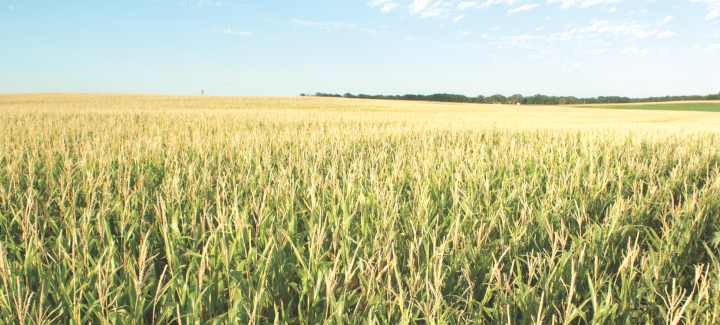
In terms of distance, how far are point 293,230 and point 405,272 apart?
0.52 m

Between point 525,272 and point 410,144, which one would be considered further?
point 410,144

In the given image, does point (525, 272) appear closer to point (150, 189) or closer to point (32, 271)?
point (32, 271)

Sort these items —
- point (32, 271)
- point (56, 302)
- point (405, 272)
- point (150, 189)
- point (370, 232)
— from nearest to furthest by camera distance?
point (56, 302)
point (32, 271)
point (405, 272)
point (370, 232)
point (150, 189)

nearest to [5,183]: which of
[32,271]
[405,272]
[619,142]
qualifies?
[32,271]

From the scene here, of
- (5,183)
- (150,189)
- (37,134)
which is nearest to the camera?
(150,189)

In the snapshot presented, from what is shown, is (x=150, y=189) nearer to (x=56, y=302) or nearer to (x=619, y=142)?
(x=56, y=302)

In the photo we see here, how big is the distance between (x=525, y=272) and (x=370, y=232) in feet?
2.31

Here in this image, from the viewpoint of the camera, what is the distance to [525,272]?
1505 millimetres

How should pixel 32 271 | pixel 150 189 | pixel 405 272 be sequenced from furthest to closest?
1. pixel 150 189
2. pixel 405 272
3. pixel 32 271

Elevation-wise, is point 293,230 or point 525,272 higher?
point 293,230

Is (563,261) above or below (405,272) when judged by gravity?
above

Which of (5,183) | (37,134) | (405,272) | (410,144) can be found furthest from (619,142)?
(37,134)

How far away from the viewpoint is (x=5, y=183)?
2490 millimetres

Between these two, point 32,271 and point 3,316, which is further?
→ point 32,271
